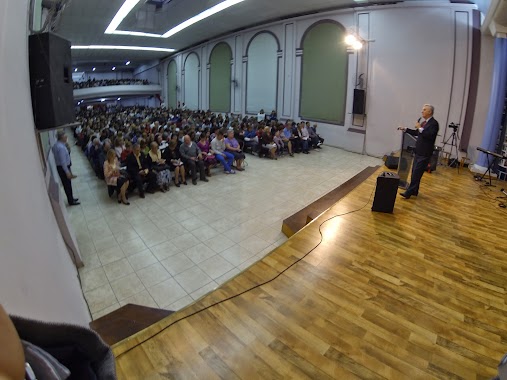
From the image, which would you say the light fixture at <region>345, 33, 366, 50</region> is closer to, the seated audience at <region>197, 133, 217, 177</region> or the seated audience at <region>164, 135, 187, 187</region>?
the seated audience at <region>197, 133, 217, 177</region>

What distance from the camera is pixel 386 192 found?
156 inches

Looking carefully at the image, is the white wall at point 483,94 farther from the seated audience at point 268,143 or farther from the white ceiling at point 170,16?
the seated audience at point 268,143

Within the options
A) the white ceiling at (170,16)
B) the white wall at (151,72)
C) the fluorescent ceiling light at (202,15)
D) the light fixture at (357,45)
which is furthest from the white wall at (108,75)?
the light fixture at (357,45)

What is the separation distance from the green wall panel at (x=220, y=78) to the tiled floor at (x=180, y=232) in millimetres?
8709

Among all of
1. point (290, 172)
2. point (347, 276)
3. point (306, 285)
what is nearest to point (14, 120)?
point (306, 285)

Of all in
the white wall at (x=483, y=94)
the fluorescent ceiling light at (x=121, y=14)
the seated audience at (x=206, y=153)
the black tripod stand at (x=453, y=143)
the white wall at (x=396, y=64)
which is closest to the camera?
the seated audience at (x=206, y=153)

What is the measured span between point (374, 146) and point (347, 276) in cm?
773

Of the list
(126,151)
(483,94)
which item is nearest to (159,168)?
(126,151)

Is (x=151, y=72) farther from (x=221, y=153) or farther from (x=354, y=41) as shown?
(x=221, y=153)

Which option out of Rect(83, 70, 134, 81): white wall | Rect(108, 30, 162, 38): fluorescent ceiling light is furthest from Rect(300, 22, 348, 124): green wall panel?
Rect(83, 70, 134, 81): white wall

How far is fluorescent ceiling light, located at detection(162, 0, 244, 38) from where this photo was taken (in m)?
9.07

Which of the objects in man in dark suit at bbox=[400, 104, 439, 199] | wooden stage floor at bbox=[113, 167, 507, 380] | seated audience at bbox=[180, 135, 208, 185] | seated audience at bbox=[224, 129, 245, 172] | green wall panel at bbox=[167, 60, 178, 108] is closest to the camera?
wooden stage floor at bbox=[113, 167, 507, 380]

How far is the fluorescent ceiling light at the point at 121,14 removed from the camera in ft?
27.7

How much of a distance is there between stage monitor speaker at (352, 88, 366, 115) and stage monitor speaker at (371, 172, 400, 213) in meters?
6.05
